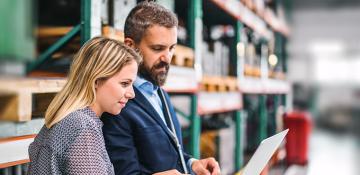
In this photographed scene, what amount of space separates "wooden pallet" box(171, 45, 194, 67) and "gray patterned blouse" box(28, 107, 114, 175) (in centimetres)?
194

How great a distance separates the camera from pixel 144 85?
6.24ft

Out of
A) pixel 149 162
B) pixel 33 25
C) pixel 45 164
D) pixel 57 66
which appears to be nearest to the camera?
pixel 45 164

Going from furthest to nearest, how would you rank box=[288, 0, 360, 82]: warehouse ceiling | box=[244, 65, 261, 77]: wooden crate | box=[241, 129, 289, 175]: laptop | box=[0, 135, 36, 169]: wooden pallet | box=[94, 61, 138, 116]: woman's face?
box=[288, 0, 360, 82]: warehouse ceiling < box=[244, 65, 261, 77]: wooden crate < box=[0, 135, 36, 169]: wooden pallet < box=[241, 129, 289, 175]: laptop < box=[94, 61, 138, 116]: woman's face

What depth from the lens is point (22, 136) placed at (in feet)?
6.03

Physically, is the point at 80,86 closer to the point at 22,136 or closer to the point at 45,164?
the point at 45,164

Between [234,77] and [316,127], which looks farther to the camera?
[316,127]

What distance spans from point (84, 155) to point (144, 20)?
0.76 metres

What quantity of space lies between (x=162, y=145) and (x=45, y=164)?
62 centimetres

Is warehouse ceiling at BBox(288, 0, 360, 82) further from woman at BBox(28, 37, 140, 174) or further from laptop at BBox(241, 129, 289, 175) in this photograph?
woman at BBox(28, 37, 140, 174)

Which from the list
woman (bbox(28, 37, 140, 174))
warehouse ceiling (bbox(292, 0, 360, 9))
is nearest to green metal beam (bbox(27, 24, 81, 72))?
woman (bbox(28, 37, 140, 174))

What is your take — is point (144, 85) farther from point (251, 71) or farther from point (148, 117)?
point (251, 71)

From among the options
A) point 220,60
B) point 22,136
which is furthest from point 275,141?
point 220,60

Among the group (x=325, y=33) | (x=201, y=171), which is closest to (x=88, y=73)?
(x=201, y=171)

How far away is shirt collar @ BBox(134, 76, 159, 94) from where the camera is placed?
6.13 ft
